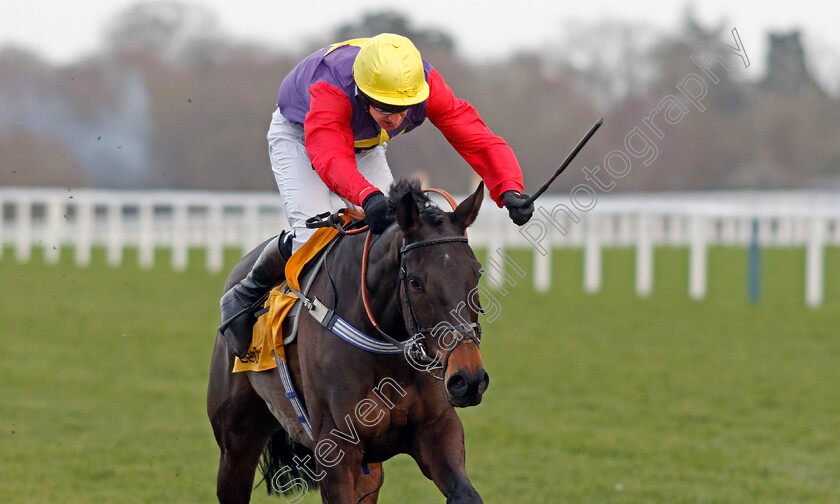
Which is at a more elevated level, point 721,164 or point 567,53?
point 567,53

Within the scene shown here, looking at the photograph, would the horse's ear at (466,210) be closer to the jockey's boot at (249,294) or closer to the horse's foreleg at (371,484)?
the jockey's boot at (249,294)

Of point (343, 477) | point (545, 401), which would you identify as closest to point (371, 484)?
point (343, 477)

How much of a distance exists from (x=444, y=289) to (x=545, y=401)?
4.50 metres

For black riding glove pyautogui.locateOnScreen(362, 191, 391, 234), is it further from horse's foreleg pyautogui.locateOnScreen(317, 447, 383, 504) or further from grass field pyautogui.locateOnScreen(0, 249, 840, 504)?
grass field pyautogui.locateOnScreen(0, 249, 840, 504)

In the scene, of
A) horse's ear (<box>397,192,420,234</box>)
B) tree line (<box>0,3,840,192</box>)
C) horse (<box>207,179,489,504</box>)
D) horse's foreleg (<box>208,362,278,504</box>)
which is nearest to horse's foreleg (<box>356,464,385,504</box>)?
horse (<box>207,179,489,504</box>)

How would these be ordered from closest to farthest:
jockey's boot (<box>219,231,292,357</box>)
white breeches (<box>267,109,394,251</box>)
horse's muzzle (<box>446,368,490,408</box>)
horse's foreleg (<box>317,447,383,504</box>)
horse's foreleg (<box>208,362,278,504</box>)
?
horse's muzzle (<box>446,368,490,408</box>), horse's foreleg (<box>317,447,383,504</box>), white breeches (<box>267,109,394,251</box>), jockey's boot (<box>219,231,292,357</box>), horse's foreleg (<box>208,362,278,504</box>)

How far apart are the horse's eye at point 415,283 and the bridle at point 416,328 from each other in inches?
0.7

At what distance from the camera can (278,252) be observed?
3963 millimetres

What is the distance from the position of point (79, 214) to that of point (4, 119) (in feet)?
18.8

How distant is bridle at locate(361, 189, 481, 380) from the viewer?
2951mm

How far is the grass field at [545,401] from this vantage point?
528 centimetres

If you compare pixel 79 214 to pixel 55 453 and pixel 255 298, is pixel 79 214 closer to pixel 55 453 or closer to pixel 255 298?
pixel 55 453

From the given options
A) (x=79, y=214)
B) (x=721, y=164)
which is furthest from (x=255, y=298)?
(x=721, y=164)

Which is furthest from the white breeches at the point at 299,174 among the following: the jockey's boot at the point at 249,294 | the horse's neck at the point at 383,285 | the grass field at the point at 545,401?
the grass field at the point at 545,401
